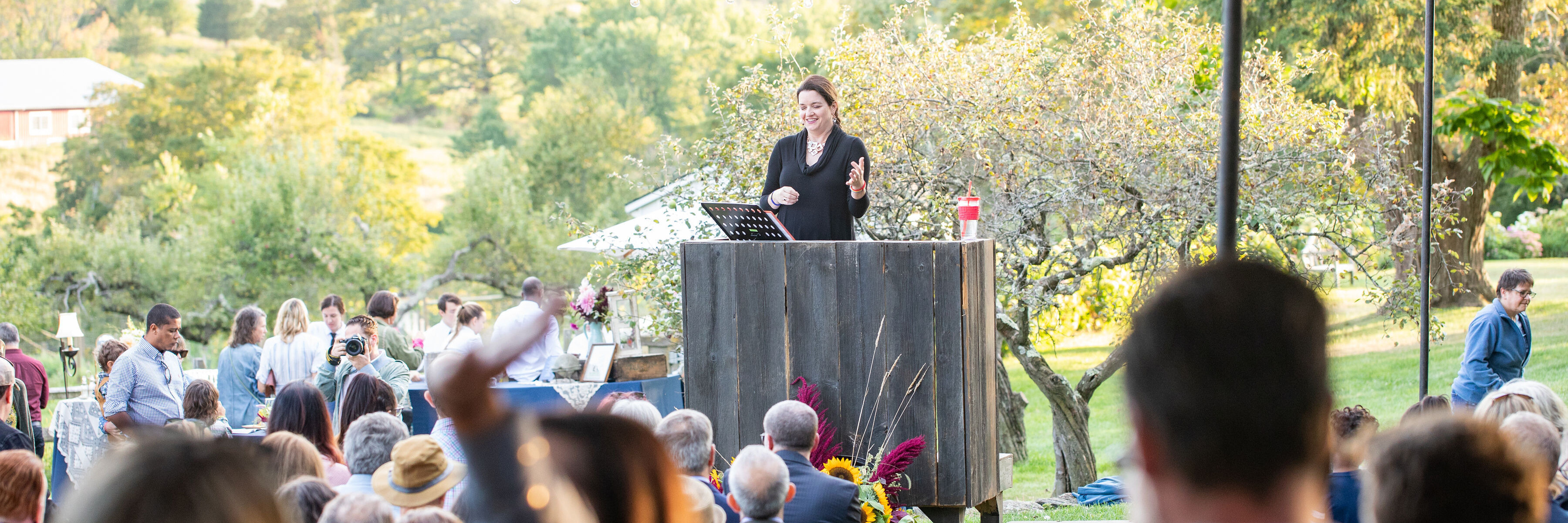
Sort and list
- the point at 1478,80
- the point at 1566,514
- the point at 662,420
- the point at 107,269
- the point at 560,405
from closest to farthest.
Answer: the point at 560,405, the point at 1566,514, the point at 662,420, the point at 1478,80, the point at 107,269

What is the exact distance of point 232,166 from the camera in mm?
25234

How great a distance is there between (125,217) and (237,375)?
19.7 meters

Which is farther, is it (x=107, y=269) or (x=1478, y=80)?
(x=107, y=269)

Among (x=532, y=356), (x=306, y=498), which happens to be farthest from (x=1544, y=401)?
(x=532, y=356)

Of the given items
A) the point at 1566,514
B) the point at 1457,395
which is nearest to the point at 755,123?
the point at 1457,395

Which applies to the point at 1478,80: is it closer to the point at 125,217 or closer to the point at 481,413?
the point at 481,413

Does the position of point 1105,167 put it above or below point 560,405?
above

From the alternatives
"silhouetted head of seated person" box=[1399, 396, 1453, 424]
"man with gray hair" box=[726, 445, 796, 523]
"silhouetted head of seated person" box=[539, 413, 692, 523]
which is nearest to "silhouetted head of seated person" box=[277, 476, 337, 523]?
"man with gray hair" box=[726, 445, 796, 523]

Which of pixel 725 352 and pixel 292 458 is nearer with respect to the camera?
pixel 292 458

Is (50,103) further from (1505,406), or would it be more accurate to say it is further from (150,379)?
(1505,406)

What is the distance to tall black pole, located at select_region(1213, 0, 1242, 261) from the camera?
2.14m

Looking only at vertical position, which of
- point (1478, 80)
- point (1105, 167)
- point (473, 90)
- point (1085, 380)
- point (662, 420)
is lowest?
point (1085, 380)

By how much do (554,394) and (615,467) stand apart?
495cm

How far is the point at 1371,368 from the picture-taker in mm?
14281
